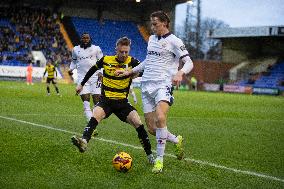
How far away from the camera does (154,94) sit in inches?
307

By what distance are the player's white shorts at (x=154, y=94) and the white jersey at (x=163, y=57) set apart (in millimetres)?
102

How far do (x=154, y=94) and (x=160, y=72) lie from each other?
39 centimetres

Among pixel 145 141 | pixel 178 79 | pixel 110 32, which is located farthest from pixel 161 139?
pixel 110 32

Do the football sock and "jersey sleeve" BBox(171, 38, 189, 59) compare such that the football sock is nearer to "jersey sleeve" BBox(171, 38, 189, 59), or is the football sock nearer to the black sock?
the black sock

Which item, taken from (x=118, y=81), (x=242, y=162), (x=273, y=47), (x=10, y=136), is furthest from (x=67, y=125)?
(x=273, y=47)

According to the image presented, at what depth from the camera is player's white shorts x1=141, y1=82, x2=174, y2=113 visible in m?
7.61

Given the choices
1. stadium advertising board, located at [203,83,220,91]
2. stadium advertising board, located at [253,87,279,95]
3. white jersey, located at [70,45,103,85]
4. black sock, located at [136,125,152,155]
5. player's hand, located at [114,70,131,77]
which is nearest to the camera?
black sock, located at [136,125,152,155]

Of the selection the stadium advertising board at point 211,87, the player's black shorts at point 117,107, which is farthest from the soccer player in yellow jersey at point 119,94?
the stadium advertising board at point 211,87

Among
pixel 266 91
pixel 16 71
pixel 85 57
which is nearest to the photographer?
pixel 85 57

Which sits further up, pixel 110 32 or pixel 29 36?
pixel 110 32

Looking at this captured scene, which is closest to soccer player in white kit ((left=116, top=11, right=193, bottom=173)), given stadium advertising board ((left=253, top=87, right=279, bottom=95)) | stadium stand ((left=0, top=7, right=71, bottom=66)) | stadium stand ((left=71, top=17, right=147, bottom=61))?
stadium stand ((left=0, top=7, right=71, bottom=66))

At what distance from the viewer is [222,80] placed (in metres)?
56.9

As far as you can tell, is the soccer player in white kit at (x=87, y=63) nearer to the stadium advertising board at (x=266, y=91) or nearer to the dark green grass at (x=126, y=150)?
the dark green grass at (x=126, y=150)

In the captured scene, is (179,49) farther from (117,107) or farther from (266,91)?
(266,91)
